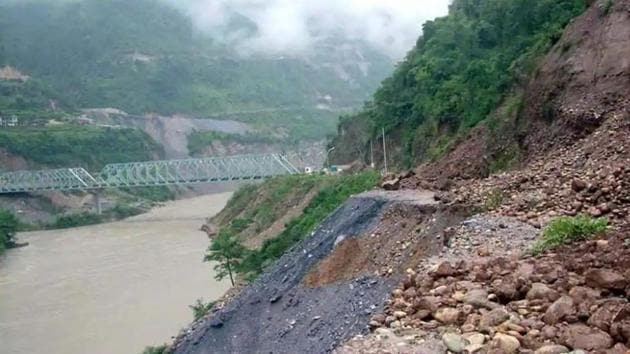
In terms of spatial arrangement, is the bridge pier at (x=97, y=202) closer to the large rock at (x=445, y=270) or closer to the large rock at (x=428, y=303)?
the large rock at (x=445, y=270)

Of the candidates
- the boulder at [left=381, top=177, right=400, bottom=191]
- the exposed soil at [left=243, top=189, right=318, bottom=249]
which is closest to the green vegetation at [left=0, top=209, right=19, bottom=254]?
the exposed soil at [left=243, top=189, right=318, bottom=249]

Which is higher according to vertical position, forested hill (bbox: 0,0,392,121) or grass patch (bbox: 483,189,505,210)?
forested hill (bbox: 0,0,392,121)

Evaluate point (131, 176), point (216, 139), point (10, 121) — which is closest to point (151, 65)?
point (216, 139)

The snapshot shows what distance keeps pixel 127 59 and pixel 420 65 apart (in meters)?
118

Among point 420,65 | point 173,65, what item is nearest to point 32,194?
point 420,65

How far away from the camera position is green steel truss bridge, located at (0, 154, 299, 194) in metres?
75.3

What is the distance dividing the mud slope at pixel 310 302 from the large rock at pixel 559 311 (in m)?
2.27

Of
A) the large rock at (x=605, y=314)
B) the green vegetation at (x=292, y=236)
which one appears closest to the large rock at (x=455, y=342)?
the large rock at (x=605, y=314)

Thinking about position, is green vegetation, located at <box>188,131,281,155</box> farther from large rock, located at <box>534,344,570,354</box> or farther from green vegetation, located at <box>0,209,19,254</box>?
large rock, located at <box>534,344,570,354</box>

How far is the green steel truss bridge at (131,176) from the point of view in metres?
75.3

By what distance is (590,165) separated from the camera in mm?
11555

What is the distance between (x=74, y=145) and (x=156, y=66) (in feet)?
181

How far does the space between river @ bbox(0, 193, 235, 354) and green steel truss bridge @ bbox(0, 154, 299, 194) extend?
15.2 m

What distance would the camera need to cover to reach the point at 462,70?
32625mm
